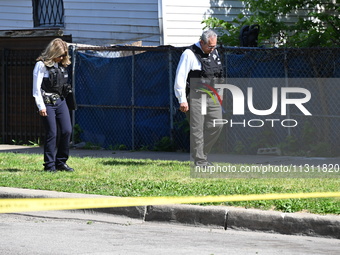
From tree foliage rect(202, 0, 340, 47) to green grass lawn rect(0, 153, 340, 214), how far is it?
21.3ft

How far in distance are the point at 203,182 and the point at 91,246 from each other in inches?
126

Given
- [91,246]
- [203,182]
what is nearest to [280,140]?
[203,182]

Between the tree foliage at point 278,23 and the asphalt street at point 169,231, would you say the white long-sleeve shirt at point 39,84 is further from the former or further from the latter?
the tree foliage at point 278,23

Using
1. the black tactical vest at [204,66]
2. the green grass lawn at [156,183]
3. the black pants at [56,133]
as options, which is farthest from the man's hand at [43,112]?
the black tactical vest at [204,66]

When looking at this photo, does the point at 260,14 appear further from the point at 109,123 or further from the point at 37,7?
the point at 37,7

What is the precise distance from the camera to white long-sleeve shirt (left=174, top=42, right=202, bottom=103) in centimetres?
1058

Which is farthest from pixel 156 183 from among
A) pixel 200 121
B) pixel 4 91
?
pixel 4 91

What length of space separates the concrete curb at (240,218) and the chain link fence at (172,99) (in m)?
5.97

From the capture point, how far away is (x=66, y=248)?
21.0 feet

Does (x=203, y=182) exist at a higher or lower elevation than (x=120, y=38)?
lower

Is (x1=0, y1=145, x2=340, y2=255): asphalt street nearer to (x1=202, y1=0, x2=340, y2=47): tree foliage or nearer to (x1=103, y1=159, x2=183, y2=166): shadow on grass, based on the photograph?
(x1=103, y1=159, x2=183, y2=166): shadow on grass

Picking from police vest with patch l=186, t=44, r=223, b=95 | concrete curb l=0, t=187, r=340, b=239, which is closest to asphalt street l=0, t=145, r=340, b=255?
concrete curb l=0, t=187, r=340, b=239

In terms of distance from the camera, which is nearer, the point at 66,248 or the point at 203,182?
the point at 66,248

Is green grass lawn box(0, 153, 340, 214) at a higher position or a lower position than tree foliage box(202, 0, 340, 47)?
lower
